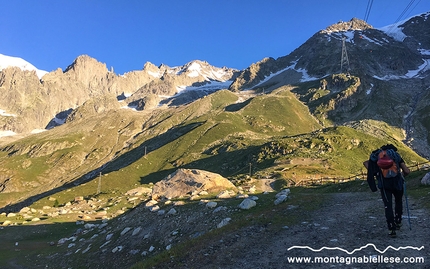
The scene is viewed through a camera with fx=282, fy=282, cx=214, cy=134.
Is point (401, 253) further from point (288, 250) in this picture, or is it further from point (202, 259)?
point (202, 259)

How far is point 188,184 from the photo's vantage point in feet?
124

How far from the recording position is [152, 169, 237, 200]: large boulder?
118 ft

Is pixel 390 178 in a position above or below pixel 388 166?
below

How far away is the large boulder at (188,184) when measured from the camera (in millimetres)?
35969

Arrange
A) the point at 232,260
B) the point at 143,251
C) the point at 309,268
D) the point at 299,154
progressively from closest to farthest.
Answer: the point at 309,268
the point at 232,260
the point at 143,251
the point at 299,154

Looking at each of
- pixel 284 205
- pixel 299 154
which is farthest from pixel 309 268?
pixel 299 154

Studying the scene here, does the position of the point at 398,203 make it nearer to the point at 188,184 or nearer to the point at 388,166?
the point at 388,166

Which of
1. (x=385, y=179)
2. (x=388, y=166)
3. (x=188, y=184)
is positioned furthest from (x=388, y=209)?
(x=188, y=184)

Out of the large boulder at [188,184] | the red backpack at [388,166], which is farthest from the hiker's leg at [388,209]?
the large boulder at [188,184]

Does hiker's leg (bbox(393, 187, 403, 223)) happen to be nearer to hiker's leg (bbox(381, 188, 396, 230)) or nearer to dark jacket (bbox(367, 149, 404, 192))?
dark jacket (bbox(367, 149, 404, 192))

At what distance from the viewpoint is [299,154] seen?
113312 millimetres

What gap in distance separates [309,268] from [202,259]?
4463mm

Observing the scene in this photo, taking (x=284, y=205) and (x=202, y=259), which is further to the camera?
(x=284, y=205)

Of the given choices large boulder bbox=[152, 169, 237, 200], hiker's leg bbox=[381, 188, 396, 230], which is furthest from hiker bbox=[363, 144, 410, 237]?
large boulder bbox=[152, 169, 237, 200]
